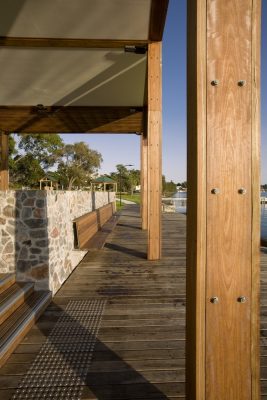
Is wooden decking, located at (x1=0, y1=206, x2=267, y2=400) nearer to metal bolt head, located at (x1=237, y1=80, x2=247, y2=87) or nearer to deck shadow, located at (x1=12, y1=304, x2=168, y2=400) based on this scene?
deck shadow, located at (x1=12, y1=304, x2=168, y2=400)

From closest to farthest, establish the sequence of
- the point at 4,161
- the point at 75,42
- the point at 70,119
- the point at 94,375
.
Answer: the point at 94,375 → the point at 75,42 → the point at 70,119 → the point at 4,161

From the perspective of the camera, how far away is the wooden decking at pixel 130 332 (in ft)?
6.55

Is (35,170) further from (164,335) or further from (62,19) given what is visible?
(164,335)

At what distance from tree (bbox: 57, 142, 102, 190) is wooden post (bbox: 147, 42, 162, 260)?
150 ft

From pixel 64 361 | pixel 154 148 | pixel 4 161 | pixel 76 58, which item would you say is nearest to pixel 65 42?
pixel 76 58

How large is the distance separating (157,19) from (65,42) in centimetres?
200

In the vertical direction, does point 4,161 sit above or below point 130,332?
above

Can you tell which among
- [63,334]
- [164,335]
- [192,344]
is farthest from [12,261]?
[192,344]

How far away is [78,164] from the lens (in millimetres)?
53531

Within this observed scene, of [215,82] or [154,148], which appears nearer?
[215,82]

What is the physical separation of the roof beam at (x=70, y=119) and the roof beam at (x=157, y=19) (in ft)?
→ 13.6

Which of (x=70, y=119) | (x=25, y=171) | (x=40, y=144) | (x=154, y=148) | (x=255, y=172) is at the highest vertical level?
(x=40, y=144)

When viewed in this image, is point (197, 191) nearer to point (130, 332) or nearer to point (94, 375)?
point (94, 375)

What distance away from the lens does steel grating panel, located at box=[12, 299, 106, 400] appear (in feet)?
6.40
